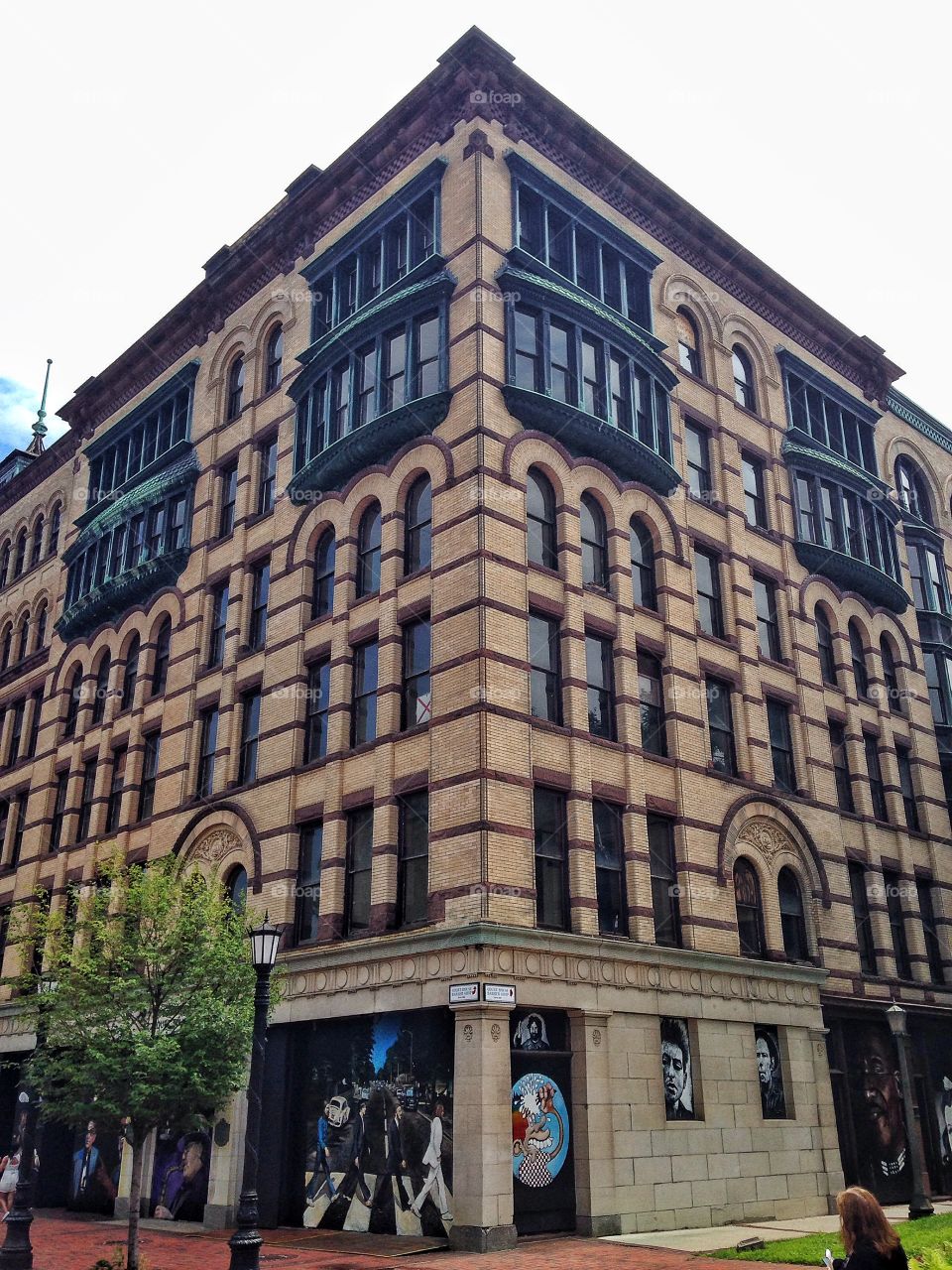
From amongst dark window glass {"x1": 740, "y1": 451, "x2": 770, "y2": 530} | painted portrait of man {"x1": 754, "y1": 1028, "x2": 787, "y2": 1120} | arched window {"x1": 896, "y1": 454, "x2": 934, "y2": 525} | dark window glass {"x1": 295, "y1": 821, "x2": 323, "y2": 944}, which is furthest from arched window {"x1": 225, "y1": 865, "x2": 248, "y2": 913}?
arched window {"x1": 896, "y1": 454, "x2": 934, "y2": 525}

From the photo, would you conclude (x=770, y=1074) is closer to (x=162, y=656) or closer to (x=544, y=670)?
(x=544, y=670)

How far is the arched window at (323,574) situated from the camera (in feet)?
84.0

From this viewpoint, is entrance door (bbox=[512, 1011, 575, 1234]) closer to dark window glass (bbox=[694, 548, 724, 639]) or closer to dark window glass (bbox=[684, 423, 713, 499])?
dark window glass (bbox=[694, 548, 724, 639])

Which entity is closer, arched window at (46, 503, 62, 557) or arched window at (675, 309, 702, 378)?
arched window at (675, 309, 702, 378)

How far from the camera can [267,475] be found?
2903 centimetres

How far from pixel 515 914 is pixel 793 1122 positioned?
8.91 metres

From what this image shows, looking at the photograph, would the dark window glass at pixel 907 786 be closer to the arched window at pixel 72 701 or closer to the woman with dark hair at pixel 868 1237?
the arched window at pixel 72 701

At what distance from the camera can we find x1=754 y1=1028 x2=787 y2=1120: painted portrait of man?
23.0 m

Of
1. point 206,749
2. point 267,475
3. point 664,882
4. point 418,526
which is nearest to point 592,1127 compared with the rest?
point 664,882

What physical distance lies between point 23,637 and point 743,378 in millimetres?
26399

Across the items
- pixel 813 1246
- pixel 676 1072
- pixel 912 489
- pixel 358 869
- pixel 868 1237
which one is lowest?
pixel 813 1246

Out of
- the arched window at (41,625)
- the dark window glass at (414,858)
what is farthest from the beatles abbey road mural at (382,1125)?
the arched window at (41,625)

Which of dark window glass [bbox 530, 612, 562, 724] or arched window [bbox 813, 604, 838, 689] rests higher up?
arched window [bbox 813, 604, 838, 689]

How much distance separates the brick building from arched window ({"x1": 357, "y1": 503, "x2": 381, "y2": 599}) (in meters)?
0.09
